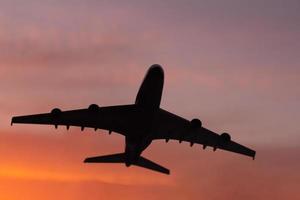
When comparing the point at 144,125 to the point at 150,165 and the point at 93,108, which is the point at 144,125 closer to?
the point at 93,108

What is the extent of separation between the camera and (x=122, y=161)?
76562 mm

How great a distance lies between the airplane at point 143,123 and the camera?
6356 cm

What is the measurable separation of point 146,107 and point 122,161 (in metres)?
14.5

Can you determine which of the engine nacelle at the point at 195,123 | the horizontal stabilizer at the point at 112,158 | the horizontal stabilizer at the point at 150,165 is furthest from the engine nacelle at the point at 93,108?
the horizontal stabilizer at the point at 150,165

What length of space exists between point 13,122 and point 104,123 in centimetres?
1061

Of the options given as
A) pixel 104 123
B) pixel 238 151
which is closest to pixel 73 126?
pixel 104 123

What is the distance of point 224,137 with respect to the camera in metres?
73.1

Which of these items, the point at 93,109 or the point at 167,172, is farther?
the point at 167,172

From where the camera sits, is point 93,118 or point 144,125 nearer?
point 144,125

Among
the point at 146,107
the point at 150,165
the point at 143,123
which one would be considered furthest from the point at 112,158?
the point at 146,107

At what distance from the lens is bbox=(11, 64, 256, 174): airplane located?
63562mm

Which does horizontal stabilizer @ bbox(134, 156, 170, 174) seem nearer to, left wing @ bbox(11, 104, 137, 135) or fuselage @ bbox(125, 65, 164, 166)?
fuselage @ bbox(125, 65, 164, 166)

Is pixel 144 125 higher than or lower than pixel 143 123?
lower

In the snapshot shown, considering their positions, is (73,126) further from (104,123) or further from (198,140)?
(198,140)
